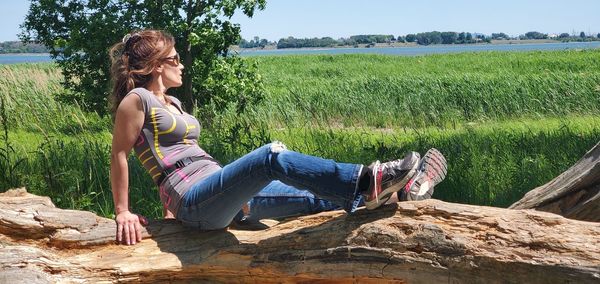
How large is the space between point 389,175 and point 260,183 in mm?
657

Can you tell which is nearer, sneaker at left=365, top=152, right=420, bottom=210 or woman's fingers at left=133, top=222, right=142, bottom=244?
sneaker at left=365, top=152, right=420, bottom=210

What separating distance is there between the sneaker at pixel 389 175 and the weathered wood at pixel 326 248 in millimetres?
231

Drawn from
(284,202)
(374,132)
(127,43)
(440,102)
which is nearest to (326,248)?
(284,202)

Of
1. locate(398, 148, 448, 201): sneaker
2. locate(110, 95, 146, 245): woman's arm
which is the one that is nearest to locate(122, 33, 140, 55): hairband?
locate(110, 95, 146, 245): woman's arm

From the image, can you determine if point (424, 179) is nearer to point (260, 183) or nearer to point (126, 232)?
point (260, 183)

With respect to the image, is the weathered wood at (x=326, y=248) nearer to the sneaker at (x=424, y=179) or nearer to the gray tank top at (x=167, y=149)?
the sneaker at (x=424, y=179)

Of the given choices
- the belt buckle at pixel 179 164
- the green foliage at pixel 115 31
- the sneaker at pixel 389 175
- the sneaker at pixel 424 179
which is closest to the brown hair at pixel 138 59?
the belt buckle at pixel 179 164

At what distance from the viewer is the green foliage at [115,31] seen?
12078 millimetres

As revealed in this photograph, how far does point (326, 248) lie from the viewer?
3805 mm

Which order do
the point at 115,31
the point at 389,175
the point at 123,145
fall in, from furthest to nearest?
1. the point at 115,31
2. the point at 123,145
3. the point at 389,175

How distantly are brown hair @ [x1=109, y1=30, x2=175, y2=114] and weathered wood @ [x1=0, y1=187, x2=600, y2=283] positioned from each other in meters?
0.75

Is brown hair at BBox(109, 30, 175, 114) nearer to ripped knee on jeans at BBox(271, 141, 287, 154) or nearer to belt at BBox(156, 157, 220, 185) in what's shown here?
belt at BBox(156, 157, 220, 185)

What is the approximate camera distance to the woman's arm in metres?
3.90

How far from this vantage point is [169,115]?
402 centimetres
